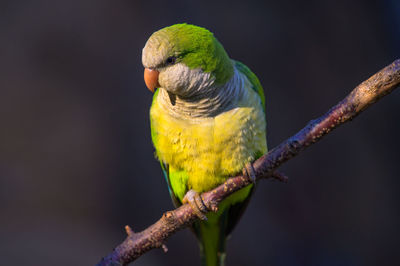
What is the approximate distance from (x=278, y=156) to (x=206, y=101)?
523 millimetres

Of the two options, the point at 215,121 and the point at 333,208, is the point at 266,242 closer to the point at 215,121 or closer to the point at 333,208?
the point at 333,208

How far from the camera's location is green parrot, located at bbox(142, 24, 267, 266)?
2029 millimetres

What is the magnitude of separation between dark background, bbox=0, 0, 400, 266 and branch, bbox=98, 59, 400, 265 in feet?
8.56

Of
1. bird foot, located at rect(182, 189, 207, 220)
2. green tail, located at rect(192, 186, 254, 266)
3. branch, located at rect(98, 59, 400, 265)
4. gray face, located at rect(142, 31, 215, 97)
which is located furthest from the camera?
green tail, located at rect(192, 186, 254, 266)

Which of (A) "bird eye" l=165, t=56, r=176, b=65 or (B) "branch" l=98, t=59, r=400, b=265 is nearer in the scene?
(B) "branch" l=98, t=59, r=400, b=265

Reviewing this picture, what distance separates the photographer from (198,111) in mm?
2225

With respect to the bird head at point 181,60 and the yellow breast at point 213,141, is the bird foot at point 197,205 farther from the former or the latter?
the bird head at point 181,60

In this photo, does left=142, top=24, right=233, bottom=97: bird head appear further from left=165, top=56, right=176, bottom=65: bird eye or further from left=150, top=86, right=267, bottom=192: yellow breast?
left=150, top=86, right=267, bottom=192: yellow breast

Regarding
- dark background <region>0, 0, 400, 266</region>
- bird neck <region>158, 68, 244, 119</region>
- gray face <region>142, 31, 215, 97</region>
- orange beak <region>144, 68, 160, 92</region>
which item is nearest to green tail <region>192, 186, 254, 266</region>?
bird neck <region>158, 68, 244, 119</region>

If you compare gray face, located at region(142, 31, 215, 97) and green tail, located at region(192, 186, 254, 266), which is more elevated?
gray face, located at region(142, 31, 215, 97)

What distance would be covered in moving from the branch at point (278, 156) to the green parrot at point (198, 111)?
101 mm

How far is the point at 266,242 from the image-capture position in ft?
16.6

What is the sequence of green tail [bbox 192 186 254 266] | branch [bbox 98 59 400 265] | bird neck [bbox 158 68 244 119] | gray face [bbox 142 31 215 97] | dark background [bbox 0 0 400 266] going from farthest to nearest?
dark background [bbox 0 0 400 266] < green tail [bbox 192 186 254 266] < bird neck [bbox 158 68 244 119] < gray face [bbox 142 31 215 97] < branch [bbox 98 59 400 265]

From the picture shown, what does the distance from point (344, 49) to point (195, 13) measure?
1997 millimetres
